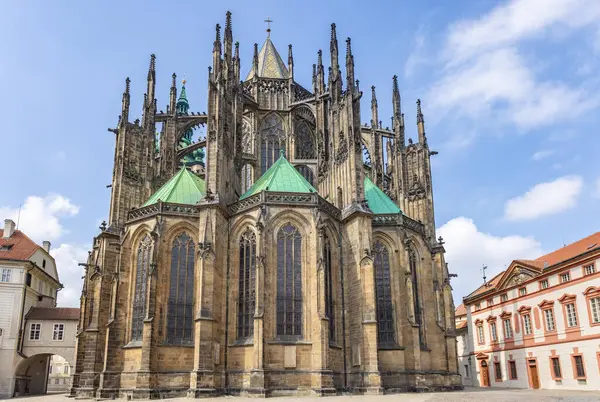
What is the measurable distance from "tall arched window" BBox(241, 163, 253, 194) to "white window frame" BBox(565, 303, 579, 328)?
75.5 ft

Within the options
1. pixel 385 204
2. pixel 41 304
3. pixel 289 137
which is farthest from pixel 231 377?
pixel 41 304

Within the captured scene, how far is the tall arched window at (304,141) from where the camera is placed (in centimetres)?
4107

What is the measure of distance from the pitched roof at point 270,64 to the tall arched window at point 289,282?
66.0ft

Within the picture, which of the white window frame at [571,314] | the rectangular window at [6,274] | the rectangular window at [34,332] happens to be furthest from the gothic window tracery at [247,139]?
the white window frame at [571,314]

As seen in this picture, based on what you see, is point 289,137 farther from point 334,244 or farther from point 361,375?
point 361,375

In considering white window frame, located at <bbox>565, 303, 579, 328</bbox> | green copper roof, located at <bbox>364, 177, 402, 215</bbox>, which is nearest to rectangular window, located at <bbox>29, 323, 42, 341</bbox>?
green copper roof, located at <bbox>364, 177, 402, 215</bbox>

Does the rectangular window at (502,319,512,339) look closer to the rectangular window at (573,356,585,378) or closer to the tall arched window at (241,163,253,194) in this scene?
the rectangular window at (573,356,585,378)

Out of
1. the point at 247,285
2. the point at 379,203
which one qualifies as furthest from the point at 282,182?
the point at 379,203

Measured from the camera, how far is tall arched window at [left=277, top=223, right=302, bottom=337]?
26.0 metres

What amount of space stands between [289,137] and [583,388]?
2533cm

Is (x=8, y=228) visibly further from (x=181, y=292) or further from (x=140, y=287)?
(x=181, y=292)

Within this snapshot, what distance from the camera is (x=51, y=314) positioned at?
39.8 meters

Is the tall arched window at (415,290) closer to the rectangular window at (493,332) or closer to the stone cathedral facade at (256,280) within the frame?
the stone cathedral facade at (256,280)

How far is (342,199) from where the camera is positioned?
101ft
